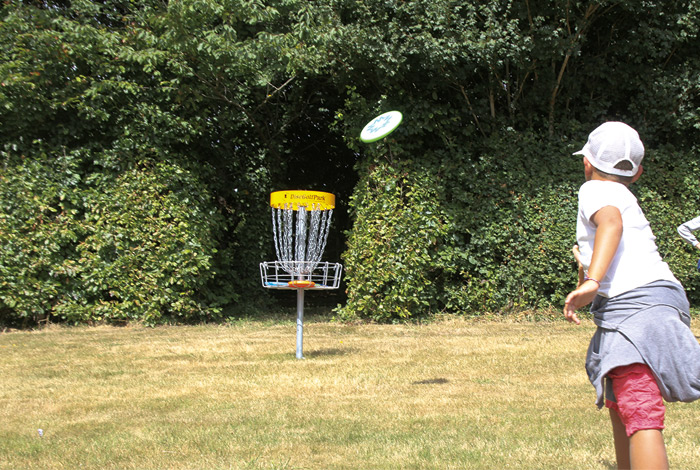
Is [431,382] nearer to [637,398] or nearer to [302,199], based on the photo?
[302,199]

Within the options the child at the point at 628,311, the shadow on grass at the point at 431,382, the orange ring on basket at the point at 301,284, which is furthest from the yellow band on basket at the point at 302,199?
the child at the point at 628,311

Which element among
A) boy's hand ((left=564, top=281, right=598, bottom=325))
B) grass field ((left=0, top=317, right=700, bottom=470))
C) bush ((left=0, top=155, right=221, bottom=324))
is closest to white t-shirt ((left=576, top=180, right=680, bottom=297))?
boy's hand ((left=564, top=281, right=598, bottom=325))

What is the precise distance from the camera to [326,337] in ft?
27.2

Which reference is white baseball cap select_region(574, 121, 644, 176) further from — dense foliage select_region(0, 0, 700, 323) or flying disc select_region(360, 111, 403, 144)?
dense foliage select_region(0, 0, 700, 323)

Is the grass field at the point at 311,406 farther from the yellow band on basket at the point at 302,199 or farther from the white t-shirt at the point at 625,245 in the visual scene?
the yellow band on basket at the point at 302,199

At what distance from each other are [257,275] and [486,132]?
188 inches

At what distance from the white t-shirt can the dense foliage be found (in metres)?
6.52

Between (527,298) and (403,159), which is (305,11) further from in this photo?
(527,298)

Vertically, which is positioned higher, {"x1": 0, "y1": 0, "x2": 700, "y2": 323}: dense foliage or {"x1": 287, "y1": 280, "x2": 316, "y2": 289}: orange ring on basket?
{"x1": 0, "y1": 0, "x2": 700, "y2": 323}: dense foliage

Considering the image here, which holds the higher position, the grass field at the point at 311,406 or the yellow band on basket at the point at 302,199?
the yellow band on basket at the point at 302,199

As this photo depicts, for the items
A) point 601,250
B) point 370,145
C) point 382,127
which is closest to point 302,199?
point 382,127

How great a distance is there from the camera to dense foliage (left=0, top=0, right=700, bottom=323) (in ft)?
29.1

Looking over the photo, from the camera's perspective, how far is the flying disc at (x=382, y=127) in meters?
6.72

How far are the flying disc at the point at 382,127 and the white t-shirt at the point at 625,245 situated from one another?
14.0ft
